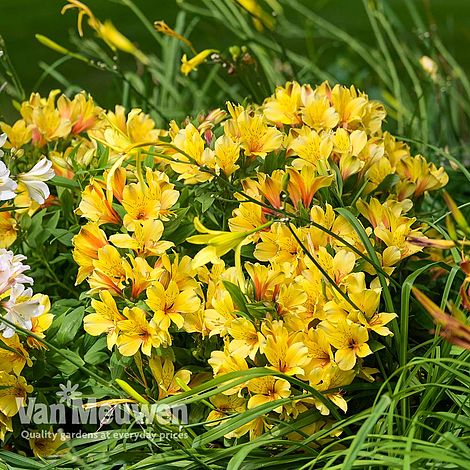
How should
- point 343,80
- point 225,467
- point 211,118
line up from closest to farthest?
point 225,467, point 211,118, point 343,80

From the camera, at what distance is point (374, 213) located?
1.58 metres

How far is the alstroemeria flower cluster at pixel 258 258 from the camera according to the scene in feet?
4.66

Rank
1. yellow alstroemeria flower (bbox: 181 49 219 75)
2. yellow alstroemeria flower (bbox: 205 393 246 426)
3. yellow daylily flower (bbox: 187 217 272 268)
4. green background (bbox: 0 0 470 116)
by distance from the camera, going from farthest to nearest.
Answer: green background (bbox: 0 0 470 116)
yellow alstroemeria flower (bbox: 181 49 219 75)
yellow alstroemeria flower (bbox: 205 393 246 426)
yellow daylily flower (bbox: 187 217 272 268)

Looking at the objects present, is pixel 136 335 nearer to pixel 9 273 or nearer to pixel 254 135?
pixel 9 273

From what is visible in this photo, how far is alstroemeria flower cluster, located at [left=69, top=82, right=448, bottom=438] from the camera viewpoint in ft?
4.66

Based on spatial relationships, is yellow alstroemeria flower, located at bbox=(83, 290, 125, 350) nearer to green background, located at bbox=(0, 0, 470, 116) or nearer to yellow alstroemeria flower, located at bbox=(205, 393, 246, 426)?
yellow alstroemeria flower, located at bbox=(205, 393, 246, 426)

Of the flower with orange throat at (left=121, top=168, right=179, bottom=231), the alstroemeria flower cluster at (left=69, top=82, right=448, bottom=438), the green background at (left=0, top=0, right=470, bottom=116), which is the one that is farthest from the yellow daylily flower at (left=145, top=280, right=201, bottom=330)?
the green background at (left=0, top=0, right=470, bottom=116)

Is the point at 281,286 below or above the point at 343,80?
above

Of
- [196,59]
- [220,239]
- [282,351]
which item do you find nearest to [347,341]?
[282,351]

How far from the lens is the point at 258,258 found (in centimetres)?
152

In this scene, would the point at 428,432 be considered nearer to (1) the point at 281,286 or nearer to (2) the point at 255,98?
(1) the point at 281,286

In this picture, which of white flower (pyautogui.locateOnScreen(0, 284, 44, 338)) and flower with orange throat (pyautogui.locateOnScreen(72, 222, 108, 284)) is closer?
white flower (pyautogui.locateOnScreen(0, 284, 44, 338))

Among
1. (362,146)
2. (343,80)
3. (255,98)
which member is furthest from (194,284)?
(343,80)

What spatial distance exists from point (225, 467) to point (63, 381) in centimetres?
35
